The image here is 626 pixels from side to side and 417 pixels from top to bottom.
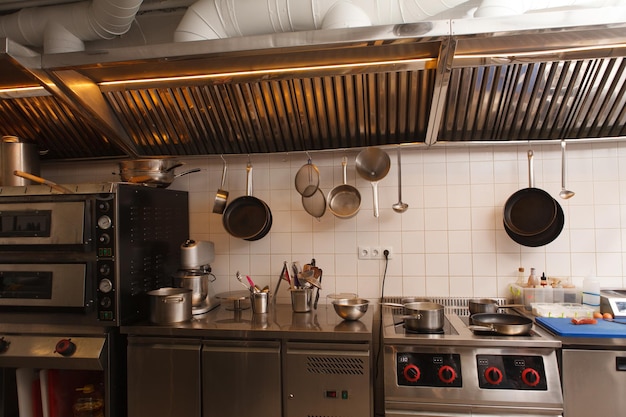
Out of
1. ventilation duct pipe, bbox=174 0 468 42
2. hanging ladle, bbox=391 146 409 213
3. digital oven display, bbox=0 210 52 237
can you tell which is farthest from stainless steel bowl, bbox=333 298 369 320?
digital oven display, bbox=0 210 52 237

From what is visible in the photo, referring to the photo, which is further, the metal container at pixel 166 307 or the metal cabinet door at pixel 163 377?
the metal container at pixel 166 307

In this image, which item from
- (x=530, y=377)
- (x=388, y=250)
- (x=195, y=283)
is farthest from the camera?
(x=388, y=250)

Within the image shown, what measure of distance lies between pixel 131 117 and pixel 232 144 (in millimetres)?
630

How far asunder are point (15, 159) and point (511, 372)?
2995mm

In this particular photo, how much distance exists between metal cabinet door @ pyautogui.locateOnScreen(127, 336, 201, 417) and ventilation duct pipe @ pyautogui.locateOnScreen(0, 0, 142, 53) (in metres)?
1.74

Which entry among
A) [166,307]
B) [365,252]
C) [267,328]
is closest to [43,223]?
[166,307]

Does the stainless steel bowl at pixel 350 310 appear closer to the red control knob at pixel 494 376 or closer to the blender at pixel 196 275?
the red control knob at pixel 494 376

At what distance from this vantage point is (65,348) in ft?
6.60

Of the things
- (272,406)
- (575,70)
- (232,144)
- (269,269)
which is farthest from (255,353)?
(575,70)

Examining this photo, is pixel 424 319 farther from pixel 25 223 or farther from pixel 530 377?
pixel 25 223

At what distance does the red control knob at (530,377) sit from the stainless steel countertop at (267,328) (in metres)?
0.68

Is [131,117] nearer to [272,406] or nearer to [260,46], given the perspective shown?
[260,46]

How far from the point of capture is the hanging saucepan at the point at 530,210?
2352 mm

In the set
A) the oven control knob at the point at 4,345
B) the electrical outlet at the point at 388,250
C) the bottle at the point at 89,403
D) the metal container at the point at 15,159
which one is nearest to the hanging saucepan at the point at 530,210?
the electrical outlet at the point at 388,250
